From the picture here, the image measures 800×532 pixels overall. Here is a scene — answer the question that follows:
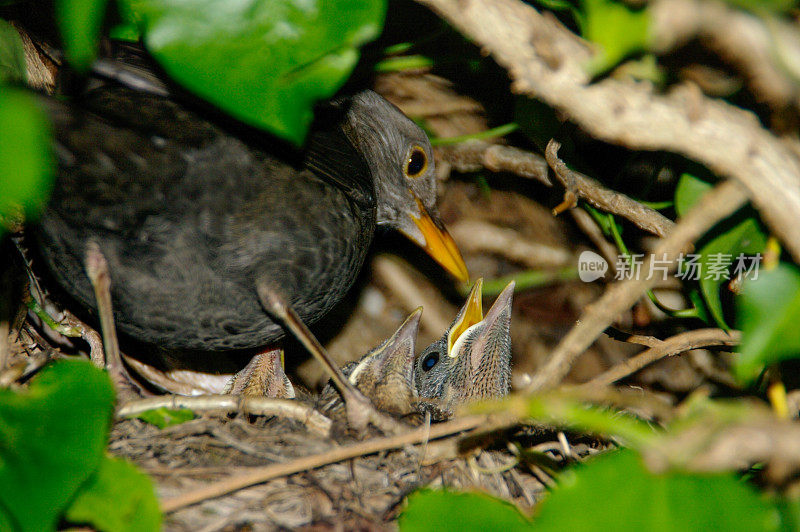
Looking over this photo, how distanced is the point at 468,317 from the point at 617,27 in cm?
150

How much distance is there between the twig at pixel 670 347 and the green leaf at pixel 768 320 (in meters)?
0.66

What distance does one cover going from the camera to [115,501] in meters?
1.24

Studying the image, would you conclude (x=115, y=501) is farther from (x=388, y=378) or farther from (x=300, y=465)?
(x=388, y=378)

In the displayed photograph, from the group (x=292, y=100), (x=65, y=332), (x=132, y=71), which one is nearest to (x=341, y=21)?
(x=292, y=100)

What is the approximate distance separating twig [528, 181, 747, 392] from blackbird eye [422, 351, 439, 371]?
990 millimetres

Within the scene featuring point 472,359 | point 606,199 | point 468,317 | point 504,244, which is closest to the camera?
point 606,199

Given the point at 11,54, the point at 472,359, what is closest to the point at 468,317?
the point at 472,359

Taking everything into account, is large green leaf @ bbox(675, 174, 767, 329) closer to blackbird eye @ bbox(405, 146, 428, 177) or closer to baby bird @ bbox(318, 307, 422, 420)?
baby bird @ bbox(318, 307, 422, 420)

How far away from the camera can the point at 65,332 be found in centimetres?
201

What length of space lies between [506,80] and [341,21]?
1242 mm

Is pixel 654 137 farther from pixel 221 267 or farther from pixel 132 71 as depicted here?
pixel 132 71

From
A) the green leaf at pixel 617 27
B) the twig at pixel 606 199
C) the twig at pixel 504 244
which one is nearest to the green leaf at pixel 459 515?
the green leaf at pixel 617 27

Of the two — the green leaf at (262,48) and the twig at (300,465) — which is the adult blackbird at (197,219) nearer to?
the green leaf at (262,48)

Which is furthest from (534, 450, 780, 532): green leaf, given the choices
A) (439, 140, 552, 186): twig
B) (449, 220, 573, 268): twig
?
(449, 220, 573, 268): twig
